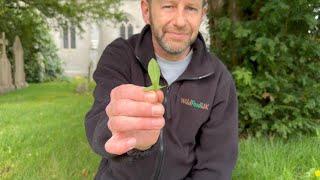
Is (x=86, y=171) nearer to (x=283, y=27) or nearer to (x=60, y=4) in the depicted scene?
(x=283, y=27)

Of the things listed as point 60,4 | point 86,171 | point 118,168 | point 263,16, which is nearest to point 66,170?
point 86,171

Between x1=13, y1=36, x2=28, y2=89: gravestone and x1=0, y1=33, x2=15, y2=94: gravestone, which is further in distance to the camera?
x1=13, y1=36, x2=28, y2=89: gravestone

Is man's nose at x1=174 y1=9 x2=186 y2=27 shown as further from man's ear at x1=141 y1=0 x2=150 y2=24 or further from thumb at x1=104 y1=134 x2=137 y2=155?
thumb at x1=104 y1=134 x2=137 y2=155

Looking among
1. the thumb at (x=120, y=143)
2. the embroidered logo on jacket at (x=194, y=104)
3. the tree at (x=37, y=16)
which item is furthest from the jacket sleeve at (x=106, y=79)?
the tree at (x=37, y=16)

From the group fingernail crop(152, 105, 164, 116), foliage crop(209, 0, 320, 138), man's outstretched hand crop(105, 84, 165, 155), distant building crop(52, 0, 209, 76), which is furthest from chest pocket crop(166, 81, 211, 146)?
distant building crop(52, 0, 209, 76)

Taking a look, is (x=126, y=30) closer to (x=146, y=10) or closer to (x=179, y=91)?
(x=146, y=10)

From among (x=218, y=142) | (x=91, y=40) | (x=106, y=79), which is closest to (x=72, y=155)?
(x=218, y=142)
